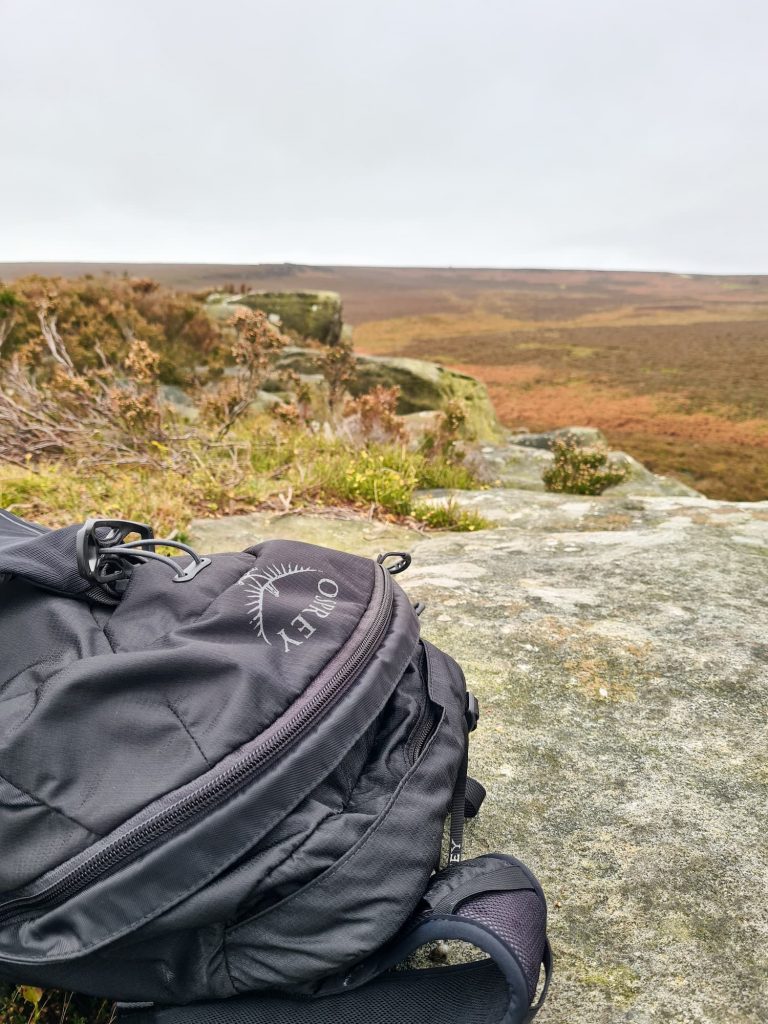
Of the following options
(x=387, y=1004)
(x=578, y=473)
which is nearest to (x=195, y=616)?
(x=387, y=1004)

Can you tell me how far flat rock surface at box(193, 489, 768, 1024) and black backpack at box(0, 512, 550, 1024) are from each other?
290 mm

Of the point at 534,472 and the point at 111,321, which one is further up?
the point at 111,321

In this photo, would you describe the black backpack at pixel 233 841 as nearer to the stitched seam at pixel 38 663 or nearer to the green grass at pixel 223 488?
the stitched seam at pixel 38 663

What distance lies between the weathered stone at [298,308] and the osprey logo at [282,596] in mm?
16070

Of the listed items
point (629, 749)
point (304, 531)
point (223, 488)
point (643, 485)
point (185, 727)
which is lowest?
point (643, 485)

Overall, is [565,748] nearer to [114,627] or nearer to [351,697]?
[351,697]

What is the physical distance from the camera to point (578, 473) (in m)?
7.69

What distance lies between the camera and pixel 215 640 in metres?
1.34

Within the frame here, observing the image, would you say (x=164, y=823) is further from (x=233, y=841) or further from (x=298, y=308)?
(x=298, y=308)

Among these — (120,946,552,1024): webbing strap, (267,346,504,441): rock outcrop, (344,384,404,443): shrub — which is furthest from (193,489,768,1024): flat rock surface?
(267,346,504,441): rock outcrop

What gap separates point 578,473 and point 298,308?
11.6 metres

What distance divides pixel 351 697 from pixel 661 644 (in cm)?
138

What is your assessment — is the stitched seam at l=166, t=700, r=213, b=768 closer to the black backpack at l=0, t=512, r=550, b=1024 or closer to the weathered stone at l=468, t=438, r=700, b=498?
the black backpack at l=0, t=512, r=550, b=1024

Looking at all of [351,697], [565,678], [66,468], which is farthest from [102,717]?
[66,468]
